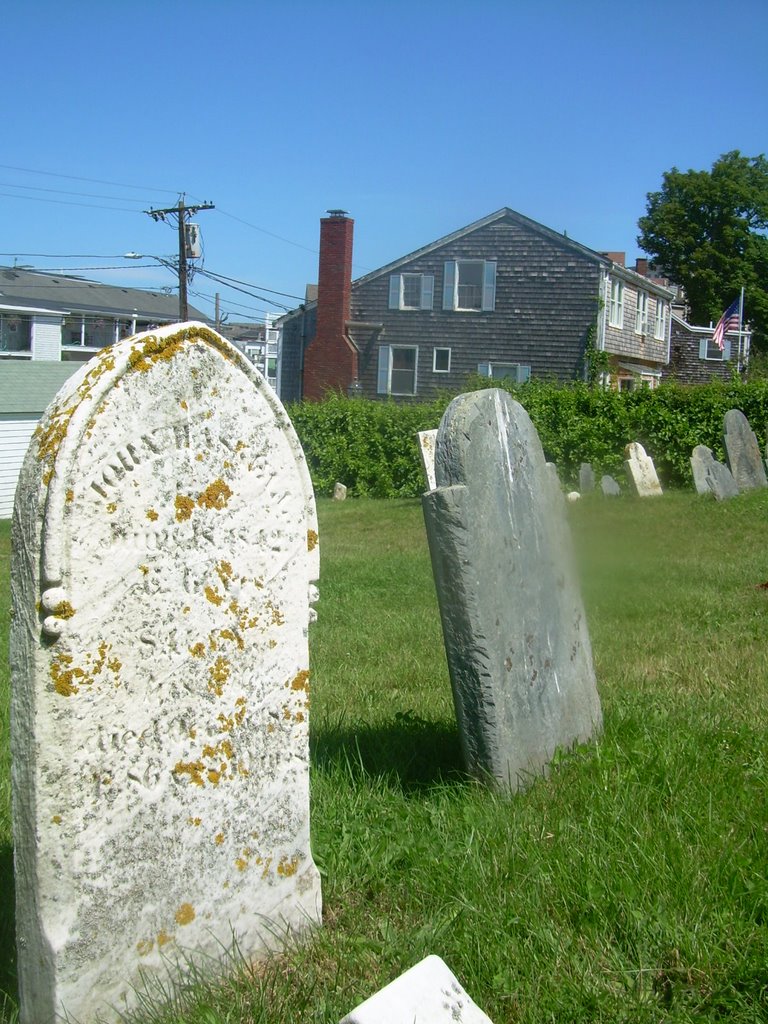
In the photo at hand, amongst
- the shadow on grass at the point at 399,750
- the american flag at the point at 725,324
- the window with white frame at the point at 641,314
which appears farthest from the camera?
the window with white frame at the point at 641,314

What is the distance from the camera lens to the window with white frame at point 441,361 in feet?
130

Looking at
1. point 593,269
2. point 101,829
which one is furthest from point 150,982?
point 593,269

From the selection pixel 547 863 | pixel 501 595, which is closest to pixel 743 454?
pixel 501 595

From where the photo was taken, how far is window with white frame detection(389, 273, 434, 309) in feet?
130

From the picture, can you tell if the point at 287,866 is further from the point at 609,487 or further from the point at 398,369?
the point at 398,369

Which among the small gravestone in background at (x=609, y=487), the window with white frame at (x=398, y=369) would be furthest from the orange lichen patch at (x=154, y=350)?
the window with white frame at (x=398, y=369)

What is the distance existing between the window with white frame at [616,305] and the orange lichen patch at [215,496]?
36376mm

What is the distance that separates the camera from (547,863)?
3.58 metres

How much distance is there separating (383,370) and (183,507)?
37736 millimetres

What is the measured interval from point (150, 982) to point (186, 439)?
1.50 meters

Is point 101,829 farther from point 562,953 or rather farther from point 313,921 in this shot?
point 562,953

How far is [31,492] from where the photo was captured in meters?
2.65

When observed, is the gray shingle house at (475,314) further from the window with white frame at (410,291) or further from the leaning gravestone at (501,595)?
the leaning gravestone at (501,595)

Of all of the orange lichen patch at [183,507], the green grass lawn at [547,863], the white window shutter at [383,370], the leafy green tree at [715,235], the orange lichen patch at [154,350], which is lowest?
the green grass lawn at [547,863]
